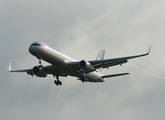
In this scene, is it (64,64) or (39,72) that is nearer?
(64,64)

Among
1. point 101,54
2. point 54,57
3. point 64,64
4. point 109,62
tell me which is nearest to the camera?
point 54,57

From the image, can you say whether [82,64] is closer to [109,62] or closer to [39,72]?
[109,62]

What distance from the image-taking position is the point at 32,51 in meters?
52.7

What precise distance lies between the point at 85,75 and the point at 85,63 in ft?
14.3

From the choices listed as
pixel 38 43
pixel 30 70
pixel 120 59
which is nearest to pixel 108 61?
pixel 120 59

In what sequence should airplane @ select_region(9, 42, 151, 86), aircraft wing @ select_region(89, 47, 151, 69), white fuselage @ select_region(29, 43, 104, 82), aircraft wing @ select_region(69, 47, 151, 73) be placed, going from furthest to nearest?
aircraft wing @ select_region(89, 47, 151, 69) < aircraft wing @ select_region(69, 47, 151, 73) < airplane @ select_region(9, 42, 151, 86) < white fuselage @ select_region(29, 43, 104, 82)

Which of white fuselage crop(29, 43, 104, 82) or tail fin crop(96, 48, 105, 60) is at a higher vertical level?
tail fin crop(96, 48, 105, 60)

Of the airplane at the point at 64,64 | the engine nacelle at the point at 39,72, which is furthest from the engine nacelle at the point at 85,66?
the engine nacelle at the point at 39,72

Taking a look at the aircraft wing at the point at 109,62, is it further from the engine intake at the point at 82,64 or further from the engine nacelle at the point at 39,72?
the engine nacelle at the point at 39,72

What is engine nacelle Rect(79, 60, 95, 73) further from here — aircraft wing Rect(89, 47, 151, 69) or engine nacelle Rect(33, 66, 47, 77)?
engine nacelle Rect(33, 66, 47, 77)

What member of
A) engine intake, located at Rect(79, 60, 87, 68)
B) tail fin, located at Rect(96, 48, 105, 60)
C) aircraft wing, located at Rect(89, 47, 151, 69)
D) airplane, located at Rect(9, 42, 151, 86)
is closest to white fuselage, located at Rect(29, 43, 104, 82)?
airplane, located at Rect(9, 42, 151, 86)

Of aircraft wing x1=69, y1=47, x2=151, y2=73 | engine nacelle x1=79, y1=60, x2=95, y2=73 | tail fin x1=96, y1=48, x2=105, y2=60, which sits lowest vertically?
engine nacelle x1=79, y1=60, x2=95, y2=73

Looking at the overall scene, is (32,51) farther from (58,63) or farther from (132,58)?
(132,58)

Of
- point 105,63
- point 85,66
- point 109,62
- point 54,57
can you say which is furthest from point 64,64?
point 109,62
